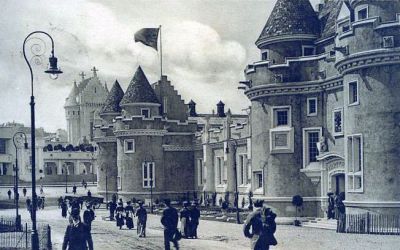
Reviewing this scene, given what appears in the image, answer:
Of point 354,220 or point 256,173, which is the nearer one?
point 354,220

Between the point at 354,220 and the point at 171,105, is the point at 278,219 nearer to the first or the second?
the point at 354,220

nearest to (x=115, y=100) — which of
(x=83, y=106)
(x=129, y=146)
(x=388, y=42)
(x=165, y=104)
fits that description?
(x=165, y=104)

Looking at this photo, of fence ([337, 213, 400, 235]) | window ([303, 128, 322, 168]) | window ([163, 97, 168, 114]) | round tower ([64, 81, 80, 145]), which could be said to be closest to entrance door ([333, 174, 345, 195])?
window ([303, 128, 322, 168])

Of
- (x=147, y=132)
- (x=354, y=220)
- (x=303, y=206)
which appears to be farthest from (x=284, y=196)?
(x=147, y=132)

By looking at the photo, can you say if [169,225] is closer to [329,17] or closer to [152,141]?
[329,17]

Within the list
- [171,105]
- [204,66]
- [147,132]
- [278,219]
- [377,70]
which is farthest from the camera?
[171,105]

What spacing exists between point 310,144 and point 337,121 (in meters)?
2.54

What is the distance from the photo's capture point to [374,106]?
26672 millimetres

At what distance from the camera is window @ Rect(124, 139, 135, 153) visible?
5416cm

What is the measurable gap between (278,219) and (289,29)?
34.3 ft

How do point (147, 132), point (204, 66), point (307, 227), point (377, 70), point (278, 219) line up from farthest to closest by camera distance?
point (147, 132) < point (204, 66) < point (278, 219) < point (307, 227) < point (377, 70)

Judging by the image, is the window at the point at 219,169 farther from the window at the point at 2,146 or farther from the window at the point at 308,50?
the window at the point at 2,146

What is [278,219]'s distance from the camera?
34.3 metres

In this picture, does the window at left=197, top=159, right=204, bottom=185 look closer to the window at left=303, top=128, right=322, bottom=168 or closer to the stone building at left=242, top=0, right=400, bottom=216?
the stone building at left=242, top=0, right=400, bottom=216
